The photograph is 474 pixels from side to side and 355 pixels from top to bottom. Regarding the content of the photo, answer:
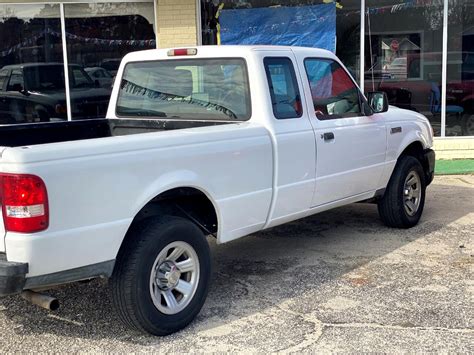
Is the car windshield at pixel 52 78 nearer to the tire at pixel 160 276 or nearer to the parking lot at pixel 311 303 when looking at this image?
the parking lot at pixel 311 303

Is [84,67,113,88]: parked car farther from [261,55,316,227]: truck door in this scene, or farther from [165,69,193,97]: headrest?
[261,55,316,227]: truck door

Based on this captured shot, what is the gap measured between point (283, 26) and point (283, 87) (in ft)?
19.0

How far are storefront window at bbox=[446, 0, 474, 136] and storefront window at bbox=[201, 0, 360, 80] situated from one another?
5.18 feet

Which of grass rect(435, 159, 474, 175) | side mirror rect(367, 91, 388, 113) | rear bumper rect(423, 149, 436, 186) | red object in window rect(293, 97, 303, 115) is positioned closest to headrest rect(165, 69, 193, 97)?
red object in window rect(293, 97, 303, 115)

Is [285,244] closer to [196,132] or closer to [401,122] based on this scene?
[401,122]

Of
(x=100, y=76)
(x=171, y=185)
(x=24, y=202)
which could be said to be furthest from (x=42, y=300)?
(x=100, y=76)

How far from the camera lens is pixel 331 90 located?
5535 mm

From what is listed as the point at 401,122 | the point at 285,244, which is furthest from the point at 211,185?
the point at 401,122

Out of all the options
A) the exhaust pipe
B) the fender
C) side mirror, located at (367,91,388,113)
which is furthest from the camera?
side mirror, located at (367,91,388,113)

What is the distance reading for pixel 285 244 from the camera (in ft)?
20.3

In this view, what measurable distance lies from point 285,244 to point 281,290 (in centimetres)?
133

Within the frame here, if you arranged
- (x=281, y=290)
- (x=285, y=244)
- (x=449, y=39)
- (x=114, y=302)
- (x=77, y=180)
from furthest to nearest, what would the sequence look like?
(x=449, y=39) < (x=285, y=244) < (x=281, y=290) < (x=114, y=302) < (x=77, y=180)

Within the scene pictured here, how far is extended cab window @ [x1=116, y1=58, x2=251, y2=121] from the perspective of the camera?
490 centimetres

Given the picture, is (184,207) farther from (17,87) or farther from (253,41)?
(17,87)
